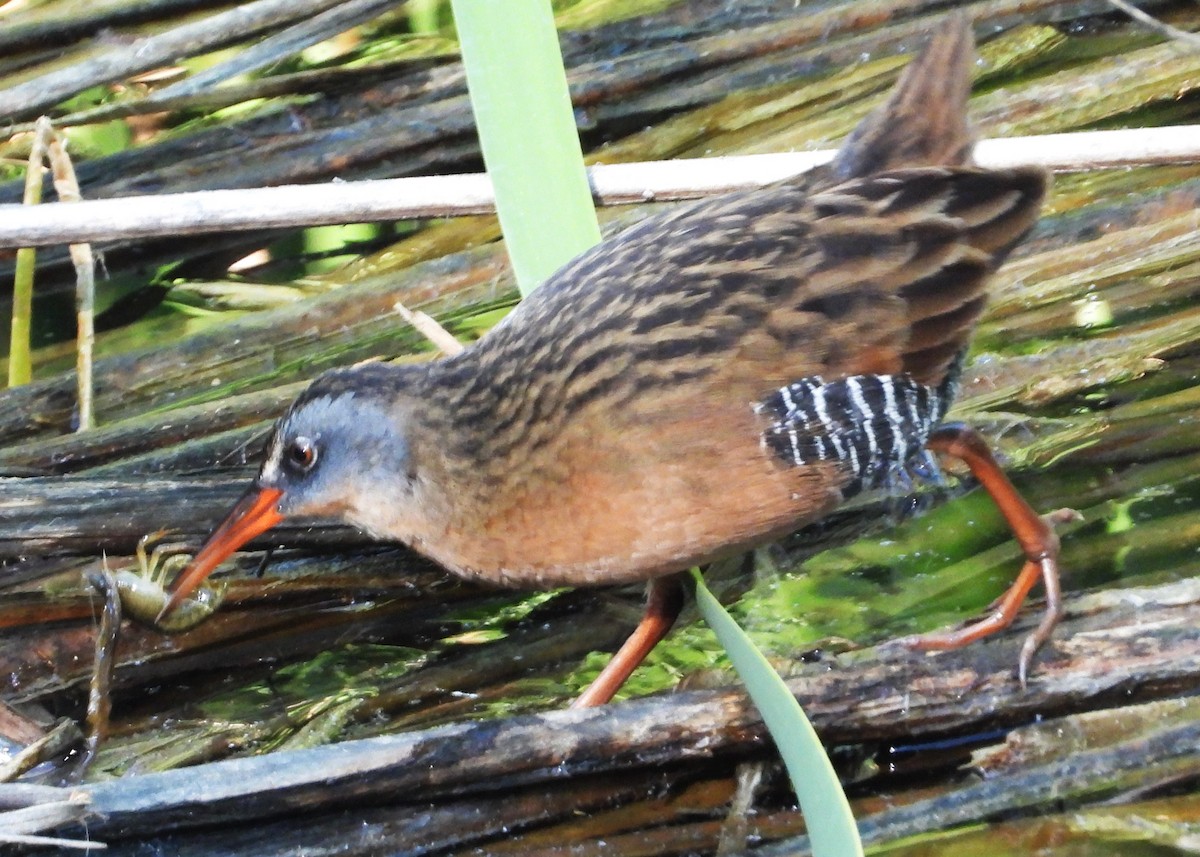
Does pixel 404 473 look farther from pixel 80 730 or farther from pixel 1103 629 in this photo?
pixel 1103 629

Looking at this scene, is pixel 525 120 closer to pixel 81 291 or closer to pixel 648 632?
pixel 648 632

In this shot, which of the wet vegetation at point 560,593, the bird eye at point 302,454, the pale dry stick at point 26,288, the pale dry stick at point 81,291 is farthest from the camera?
the pale dry stick at point 26,288

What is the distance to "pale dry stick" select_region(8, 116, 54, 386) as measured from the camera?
3064mm

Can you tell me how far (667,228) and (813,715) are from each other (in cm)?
73

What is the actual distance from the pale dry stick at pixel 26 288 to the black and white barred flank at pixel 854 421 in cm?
174

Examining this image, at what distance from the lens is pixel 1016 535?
2.32m

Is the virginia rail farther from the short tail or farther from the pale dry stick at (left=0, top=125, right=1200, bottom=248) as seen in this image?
the pale dry stick at (left=0, top=125, right=1200, bottom=248)

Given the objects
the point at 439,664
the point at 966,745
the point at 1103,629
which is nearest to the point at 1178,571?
the point at 1103,629

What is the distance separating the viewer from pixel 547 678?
2.44 meters

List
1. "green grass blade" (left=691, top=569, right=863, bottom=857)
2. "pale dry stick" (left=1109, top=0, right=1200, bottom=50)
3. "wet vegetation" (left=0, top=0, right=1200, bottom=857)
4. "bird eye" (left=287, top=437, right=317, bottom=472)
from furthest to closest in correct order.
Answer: "pale dry stick" (left=1109, top=0, right=1200, bottom=50) < "bird eye" (left=287, top=437, right=317, bottom=472) < "wet vegetation" (left=0, top=0, right=1200, bottom=857) < "green grass blade" (left=691, top=569, right=863, bottom=857)

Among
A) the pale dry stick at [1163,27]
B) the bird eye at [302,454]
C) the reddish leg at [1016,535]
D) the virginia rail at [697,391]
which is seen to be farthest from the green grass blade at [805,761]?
the pale dry stick at [1163,27]

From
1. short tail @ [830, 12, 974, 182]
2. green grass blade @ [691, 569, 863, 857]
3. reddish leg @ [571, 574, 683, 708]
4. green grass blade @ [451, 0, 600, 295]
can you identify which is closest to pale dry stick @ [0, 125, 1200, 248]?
short tail @ [830, 12, 974, 182]

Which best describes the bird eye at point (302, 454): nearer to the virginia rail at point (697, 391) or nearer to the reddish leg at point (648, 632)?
the virginia rail at point (697, 391)

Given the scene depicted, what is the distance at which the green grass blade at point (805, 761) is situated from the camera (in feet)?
4.68
